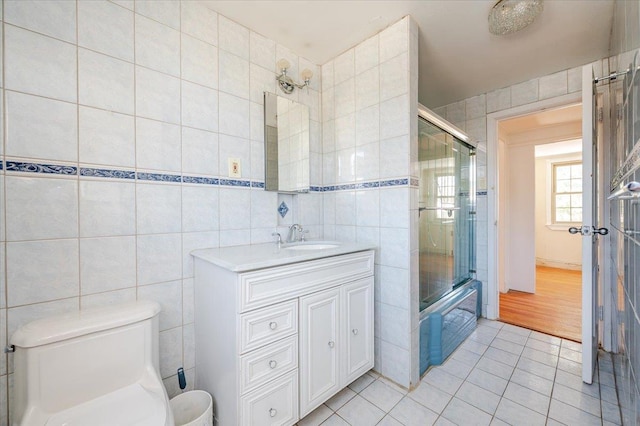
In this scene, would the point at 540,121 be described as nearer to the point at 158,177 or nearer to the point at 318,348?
the point at 318,348

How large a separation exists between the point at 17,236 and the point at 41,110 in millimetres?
529

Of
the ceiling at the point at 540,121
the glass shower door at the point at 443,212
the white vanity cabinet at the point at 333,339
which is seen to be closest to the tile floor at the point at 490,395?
the white vanity cabinet at the point at 333,339

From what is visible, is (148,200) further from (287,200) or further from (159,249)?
(287,200)

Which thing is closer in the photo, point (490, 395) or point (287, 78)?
point (490, 395)

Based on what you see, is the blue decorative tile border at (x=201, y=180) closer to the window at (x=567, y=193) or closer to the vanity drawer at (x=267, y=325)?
the vanity drawer at (x=267, y=325)

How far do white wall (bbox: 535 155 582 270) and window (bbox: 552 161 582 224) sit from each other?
107mm

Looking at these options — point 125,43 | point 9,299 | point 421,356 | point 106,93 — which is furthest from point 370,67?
point 9,299

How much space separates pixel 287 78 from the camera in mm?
1880

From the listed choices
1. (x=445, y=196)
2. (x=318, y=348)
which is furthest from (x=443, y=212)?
(x=318, y=348)

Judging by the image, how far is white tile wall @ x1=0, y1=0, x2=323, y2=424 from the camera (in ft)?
3.47

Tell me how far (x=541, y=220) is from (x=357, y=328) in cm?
546

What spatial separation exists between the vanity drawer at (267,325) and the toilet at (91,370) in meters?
0.36

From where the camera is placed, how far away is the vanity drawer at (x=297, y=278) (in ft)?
3.70

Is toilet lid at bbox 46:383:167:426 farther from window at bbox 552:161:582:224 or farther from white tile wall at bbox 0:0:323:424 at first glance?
window at bbox 552:161:582:224
